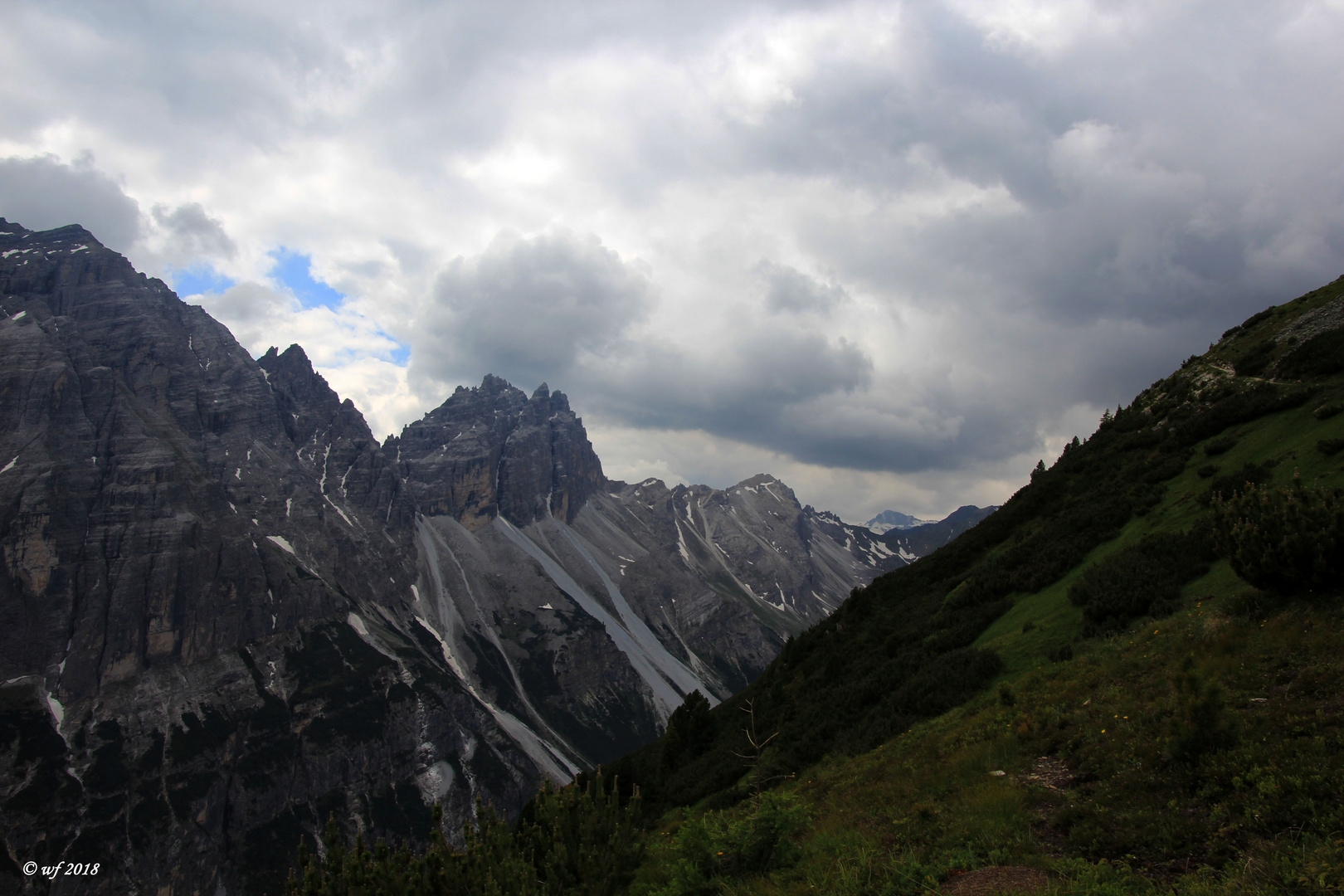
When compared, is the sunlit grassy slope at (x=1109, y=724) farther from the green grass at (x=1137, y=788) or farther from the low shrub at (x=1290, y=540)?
the low shrub at (x=1290, y=540)

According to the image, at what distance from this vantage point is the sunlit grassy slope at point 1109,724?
9289 mm

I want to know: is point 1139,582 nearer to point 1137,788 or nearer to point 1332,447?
point 1332,447

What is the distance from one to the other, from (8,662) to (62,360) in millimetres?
94113

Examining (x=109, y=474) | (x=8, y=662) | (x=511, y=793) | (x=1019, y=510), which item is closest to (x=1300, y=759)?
(x=1019, y=510)

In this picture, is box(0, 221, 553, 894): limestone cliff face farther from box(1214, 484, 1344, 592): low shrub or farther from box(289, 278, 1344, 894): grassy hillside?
box(1214, 484, 1344, 592): low shrub

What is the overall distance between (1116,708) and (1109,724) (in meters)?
0.78

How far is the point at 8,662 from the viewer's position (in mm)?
146500

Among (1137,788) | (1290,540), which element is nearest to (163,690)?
(1137,788)

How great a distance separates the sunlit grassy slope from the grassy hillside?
63 mm

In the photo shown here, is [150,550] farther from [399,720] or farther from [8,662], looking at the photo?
[399,720]

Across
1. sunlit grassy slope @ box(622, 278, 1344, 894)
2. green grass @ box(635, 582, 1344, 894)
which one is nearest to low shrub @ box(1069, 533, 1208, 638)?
sunlit grassy slope @ box(622, 278, 1344, 894)

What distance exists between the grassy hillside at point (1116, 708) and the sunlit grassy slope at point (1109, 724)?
6 cm

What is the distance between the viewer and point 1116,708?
14344 millimetres

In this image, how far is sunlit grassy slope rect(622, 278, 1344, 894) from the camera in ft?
30.5
